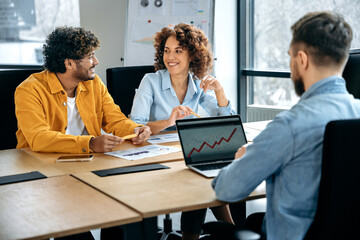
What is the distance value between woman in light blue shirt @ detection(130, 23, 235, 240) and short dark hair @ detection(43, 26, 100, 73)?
16.9 inches

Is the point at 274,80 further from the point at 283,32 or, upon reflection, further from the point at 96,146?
the point at 96,146

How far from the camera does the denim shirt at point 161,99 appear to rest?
2.96 meters

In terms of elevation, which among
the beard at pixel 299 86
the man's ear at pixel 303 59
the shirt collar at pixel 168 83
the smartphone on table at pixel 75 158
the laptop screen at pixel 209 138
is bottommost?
the smartphone on table at pixel 75 158

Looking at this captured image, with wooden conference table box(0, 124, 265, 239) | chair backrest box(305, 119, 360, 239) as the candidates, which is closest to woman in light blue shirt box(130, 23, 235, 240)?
wooden conference table box(0, 124, 265, 239)

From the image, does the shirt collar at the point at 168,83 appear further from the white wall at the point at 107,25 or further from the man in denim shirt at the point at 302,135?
the white wall at the point at 107,25

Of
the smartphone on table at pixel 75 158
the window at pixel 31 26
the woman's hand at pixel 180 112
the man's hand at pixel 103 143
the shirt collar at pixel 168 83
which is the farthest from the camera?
the window at pixel 31 26

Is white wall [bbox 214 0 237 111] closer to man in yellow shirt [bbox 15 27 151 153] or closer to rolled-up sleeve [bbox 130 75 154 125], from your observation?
rolled-up sleeve [bbox 130 75 154 125]

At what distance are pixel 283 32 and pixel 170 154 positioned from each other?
115 inches

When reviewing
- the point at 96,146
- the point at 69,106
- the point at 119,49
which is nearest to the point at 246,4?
the point at 119,49

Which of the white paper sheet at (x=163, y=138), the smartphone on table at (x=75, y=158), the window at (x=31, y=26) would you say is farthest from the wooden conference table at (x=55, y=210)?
the window at (x=31, y=26)

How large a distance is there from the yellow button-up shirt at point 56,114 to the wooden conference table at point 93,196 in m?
0.20

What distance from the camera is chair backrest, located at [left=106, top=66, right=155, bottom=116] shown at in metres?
3.38

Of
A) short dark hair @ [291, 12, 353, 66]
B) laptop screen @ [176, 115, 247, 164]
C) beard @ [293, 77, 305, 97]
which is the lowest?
laptop screen @ [176, 115, 247, 164]

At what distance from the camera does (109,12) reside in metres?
4.80
